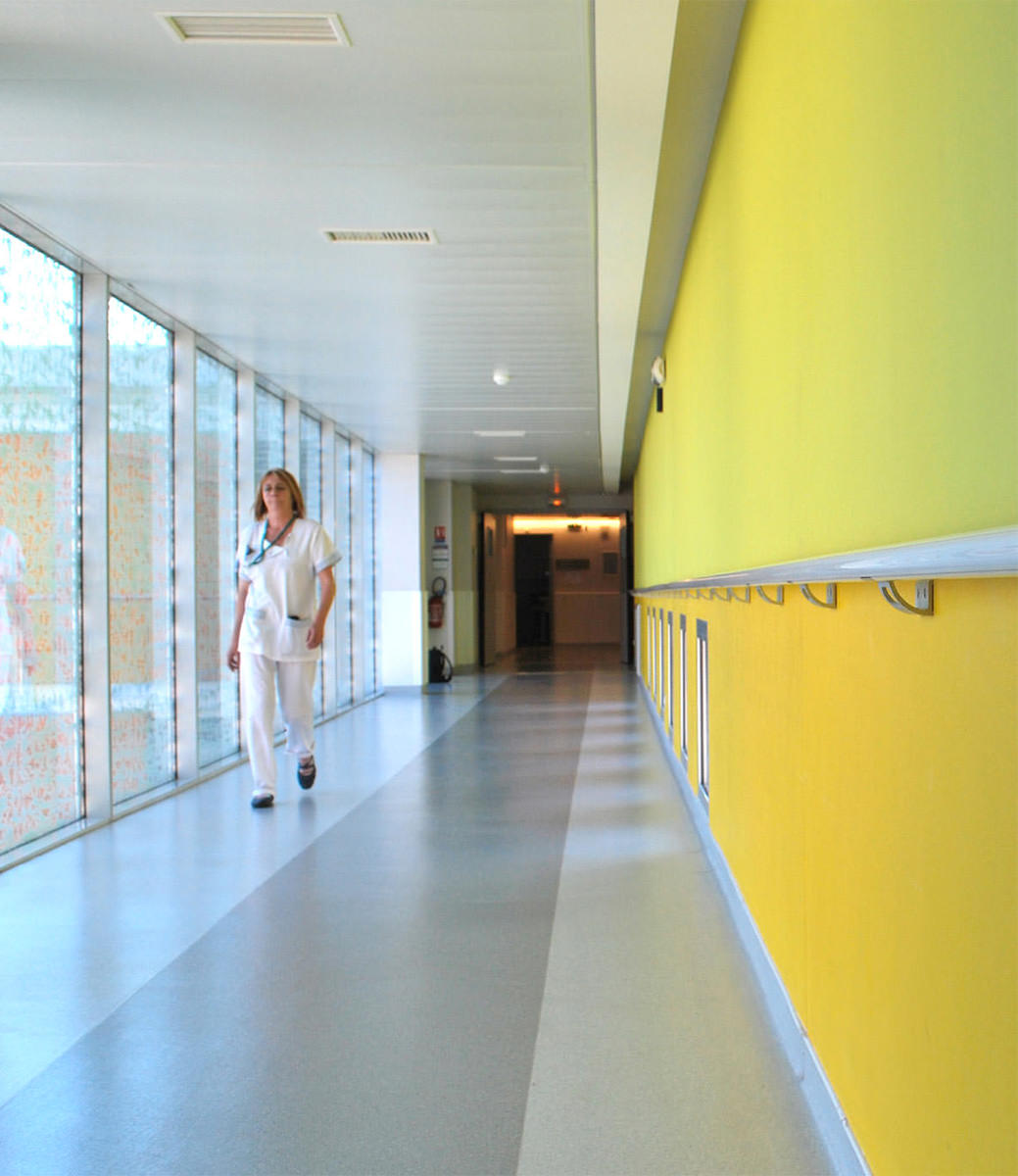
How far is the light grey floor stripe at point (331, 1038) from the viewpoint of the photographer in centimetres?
234

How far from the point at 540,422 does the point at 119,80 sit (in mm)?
8180

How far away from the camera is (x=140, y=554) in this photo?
270 inches

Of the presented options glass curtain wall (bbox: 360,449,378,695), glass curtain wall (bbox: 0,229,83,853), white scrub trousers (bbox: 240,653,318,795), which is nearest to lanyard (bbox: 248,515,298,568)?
white scrub trousers (bbox: 240,653,318,795)

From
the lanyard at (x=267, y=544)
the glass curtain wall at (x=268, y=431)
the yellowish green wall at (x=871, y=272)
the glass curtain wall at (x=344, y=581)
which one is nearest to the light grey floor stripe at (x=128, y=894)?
the lanyard at (x=267, y=544)

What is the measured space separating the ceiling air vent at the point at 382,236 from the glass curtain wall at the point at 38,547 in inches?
56.3

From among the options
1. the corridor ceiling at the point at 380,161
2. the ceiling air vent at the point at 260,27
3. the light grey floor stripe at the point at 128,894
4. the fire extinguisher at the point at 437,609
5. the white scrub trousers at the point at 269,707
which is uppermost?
the ceiling air vent at the point at 260,27

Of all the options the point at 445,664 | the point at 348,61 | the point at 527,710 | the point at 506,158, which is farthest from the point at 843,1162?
the point at 445,664

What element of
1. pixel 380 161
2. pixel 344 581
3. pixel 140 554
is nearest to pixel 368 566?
pixel 344 581

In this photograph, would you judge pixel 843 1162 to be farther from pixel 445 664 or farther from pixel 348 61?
pixel 445 664

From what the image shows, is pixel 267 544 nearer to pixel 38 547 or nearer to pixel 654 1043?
pixel 38 547

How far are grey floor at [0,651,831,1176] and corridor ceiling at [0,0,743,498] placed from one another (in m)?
2.80

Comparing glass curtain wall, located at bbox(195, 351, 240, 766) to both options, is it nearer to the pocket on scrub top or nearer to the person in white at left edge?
the person in white at left edge

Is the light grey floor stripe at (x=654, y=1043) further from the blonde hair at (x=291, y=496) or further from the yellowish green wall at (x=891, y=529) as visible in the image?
the blonde hair at (x=291, y=496)

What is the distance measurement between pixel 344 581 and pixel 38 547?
25.2 feet
